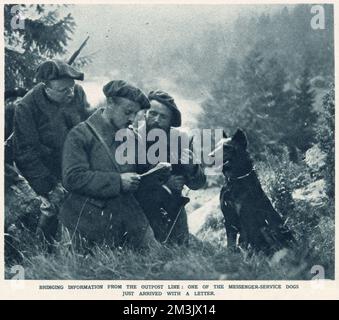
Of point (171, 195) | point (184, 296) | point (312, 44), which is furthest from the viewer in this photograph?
point (312, 44)

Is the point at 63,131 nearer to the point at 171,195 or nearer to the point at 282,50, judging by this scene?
the point at 171,195

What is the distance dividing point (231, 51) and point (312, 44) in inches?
40.8

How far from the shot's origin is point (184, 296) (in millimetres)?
5660

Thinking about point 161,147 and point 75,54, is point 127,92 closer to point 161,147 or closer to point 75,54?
point 161,147

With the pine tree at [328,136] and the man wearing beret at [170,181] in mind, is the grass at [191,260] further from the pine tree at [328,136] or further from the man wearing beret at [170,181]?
the pine tree at [328,136]

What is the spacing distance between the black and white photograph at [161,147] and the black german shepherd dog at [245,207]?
1cm

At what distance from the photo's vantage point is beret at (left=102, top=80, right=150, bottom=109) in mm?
5816

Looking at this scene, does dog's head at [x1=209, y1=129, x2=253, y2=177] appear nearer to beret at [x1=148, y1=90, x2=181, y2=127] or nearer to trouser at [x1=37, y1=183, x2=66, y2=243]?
beret at [x1=148, y1=90, x2=181, y2=127]

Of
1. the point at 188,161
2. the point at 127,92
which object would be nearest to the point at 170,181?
the point at 188,161

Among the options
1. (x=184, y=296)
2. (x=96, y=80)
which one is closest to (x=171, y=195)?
(x=184, y=296)

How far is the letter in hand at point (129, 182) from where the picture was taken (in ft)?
18.6

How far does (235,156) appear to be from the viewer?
233 inches

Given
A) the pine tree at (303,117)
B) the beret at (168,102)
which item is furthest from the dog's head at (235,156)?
the pine tree at (303,117)

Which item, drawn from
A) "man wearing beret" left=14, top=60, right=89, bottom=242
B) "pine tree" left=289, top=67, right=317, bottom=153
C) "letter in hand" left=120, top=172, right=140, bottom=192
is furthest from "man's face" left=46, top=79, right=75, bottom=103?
"pine tree" left=289, top=67, right=317, bottom=153
